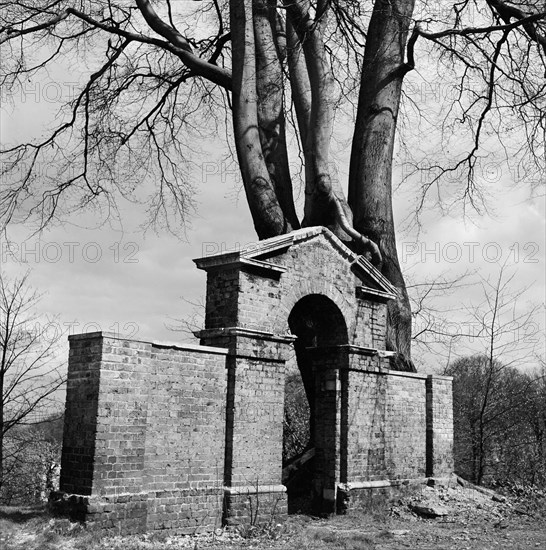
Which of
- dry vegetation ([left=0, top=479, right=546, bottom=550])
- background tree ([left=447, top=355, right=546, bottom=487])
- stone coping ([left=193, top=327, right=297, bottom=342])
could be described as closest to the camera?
dry vegetation ([left=0, top=479, right=546, bottom=550])

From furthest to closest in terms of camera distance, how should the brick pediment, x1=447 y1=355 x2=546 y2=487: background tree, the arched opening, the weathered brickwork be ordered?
x1=447 y1=355 x2=546 y2=487: background tree < the weathered brickwork < the arched opening < the brick pediment

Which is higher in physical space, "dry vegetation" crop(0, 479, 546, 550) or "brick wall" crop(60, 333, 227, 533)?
"brick wall" crop(60, 333, 227, 533)

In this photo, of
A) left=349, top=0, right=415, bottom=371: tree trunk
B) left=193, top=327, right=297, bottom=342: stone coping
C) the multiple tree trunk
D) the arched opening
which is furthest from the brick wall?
left=349, top=0, right=415, bottom=371: tree trunk

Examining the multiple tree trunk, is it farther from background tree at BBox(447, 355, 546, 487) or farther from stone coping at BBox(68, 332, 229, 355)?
background tree at BBox(447, 355, 546, 487)

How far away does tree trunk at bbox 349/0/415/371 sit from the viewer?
1267 centimetres

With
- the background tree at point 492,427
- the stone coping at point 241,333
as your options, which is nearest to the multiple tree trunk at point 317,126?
the stone coping at point 241,333

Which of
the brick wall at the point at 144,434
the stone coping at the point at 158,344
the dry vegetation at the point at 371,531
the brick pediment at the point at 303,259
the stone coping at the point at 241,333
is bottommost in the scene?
the dry vegetation at the point at 371,531

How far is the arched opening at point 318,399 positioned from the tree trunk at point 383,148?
1.51 m

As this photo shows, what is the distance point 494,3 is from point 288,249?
8213 mm

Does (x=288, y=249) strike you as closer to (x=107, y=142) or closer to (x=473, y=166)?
(x=473, y=166)

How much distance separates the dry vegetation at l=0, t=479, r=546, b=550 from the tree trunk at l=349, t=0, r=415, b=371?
2.60 meters

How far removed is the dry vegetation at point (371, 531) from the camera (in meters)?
7.54

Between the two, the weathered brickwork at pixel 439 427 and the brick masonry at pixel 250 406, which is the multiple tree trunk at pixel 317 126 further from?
the brick masonry at pixel 250 406

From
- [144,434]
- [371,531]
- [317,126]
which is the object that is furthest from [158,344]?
[317,126]
